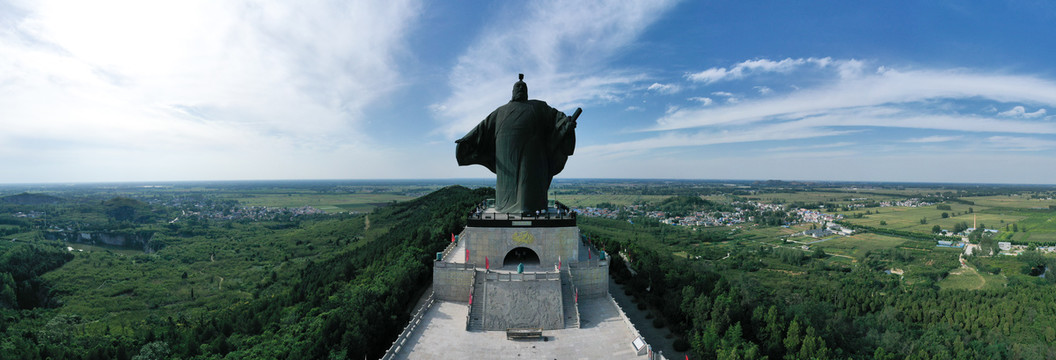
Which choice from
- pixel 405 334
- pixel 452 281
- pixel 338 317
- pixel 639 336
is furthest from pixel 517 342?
pixel 338 317

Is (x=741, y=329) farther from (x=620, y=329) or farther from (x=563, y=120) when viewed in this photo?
(x=563, y=120)

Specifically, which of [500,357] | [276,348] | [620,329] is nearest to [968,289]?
[620,329]

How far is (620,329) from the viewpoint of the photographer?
17391mm

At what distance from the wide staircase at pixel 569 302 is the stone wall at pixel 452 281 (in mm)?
4391

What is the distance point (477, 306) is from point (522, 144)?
29.9ft

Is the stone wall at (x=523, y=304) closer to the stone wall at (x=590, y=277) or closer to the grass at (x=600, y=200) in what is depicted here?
the stone wall at (x=590, y=277)

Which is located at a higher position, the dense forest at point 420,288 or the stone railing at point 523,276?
the stone railing at point 523,276

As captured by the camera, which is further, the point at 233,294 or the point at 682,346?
the point at 233,294

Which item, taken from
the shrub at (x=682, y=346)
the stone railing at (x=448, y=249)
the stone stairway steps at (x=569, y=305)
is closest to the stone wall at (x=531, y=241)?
the stone stairway steps at (x=569, y=305)

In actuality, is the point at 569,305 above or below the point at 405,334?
above

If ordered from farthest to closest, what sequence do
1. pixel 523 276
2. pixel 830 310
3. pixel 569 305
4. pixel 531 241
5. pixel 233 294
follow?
pixel 233 294 < pixel 830 310 < pixel 531 241 < pixel 523 276 < pixel 569 305

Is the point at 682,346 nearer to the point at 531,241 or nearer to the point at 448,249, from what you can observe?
the point at 531,241

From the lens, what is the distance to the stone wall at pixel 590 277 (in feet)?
67.9

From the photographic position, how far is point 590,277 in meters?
20.9
